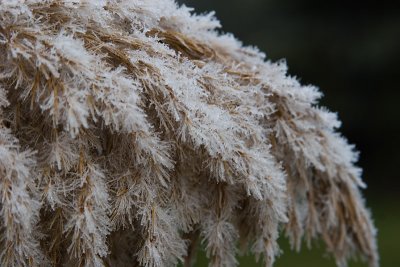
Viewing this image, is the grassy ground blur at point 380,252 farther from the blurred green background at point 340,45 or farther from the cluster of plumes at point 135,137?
the cluster of plumes at point 135,137

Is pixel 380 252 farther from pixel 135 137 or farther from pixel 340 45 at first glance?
pixel 135 137

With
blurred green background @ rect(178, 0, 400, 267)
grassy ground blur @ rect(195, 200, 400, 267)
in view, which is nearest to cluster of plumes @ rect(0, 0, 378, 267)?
grassy ground blur @ rect(195, 200, 400, 267)

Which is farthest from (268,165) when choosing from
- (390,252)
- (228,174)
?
(390,252)

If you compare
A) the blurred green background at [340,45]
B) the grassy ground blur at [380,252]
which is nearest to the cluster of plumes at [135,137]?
the grassy ground blur at [380,252]

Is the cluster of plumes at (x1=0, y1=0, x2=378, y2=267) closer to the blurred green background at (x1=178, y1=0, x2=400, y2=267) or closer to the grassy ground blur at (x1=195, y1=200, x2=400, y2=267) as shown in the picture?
the grassy ground blur at (x1=195, y1=200, x2=400, y2=267)

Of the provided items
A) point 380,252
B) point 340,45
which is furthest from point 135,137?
point 340,45
